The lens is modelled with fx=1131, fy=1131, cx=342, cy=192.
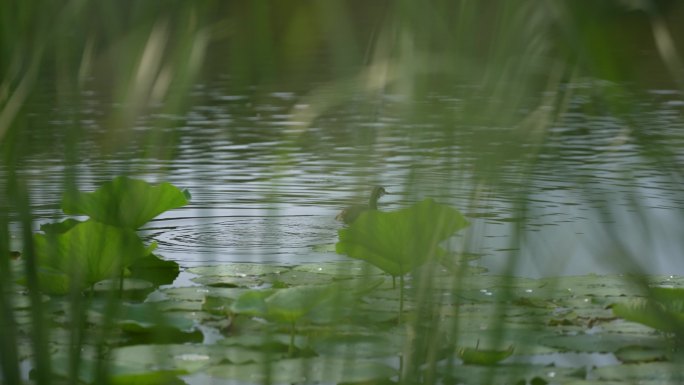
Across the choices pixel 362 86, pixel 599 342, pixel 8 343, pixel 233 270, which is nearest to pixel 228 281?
pixel 233 270

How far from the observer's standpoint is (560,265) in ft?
2.07


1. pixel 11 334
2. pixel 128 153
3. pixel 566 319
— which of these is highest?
pixel 128 153

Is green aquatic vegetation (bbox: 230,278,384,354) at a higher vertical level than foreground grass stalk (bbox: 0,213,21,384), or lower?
lower

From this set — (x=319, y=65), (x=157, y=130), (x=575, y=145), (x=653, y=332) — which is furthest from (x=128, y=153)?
(x=319, y=65)

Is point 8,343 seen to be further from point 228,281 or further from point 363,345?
point 228,281

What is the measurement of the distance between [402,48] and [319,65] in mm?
3130

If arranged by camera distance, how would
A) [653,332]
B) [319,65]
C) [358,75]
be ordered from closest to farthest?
[358,75], [653,332], [319,65]

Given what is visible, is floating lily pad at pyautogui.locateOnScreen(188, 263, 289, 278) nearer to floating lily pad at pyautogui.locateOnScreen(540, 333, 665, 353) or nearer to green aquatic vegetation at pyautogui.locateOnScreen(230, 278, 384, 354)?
green aquatic vegetation at pyautogui.locateOnScreen(230, 278, 384, 354)

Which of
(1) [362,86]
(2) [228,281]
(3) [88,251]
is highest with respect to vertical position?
(1) [362,86]

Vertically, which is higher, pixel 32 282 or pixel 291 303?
pixel 32 282

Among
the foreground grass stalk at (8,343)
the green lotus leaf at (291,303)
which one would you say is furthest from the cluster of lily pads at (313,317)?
the foreground grass stalk at (8,343)

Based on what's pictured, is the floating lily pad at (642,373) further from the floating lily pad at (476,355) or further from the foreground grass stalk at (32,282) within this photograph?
the foreground grass stalk at (32,282)

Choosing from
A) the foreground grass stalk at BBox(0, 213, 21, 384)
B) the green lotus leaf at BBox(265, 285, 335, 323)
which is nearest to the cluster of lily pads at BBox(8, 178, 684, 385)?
the green lotus leaf at BBox(265, 285, 335, 323)

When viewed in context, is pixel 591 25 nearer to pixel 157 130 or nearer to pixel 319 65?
pixel 157 130
